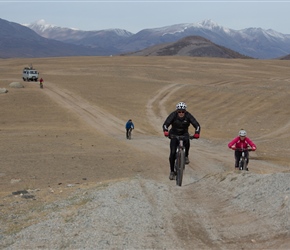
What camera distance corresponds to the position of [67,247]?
695cm

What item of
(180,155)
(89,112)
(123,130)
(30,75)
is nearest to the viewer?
(180,155)

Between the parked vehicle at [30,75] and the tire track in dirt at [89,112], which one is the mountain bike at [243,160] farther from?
the parked vehicle at [30,75]

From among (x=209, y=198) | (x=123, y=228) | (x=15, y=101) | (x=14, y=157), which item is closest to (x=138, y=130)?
(x=14, y=157)

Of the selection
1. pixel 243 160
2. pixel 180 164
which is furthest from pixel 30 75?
pixel 180 164

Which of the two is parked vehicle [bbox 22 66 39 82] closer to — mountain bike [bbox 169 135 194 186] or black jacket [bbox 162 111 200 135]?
black jacket [bbox 162 111 200 135]

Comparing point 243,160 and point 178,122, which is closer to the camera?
point 178,122

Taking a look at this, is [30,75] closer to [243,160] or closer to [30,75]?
[30,75]

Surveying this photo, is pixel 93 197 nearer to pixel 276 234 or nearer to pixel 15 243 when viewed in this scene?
pixel 15 243

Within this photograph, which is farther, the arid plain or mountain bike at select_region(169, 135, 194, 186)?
the arid plain

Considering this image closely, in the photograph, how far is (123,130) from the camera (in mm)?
34312

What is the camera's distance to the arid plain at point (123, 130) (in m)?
17.3

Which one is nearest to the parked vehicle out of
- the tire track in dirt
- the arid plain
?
the arid plain

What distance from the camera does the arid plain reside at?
56.8 ft

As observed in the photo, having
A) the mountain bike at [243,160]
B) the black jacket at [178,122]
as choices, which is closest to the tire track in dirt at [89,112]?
the mountain bike at [243,160]
